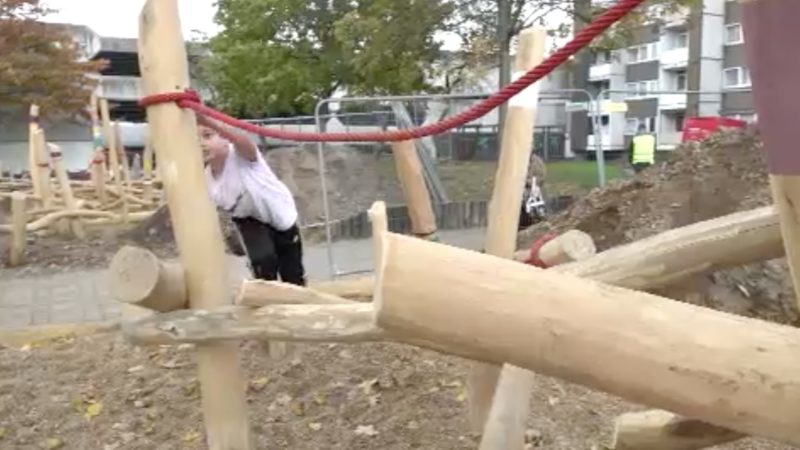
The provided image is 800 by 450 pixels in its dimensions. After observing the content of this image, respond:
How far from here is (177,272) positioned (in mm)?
3383

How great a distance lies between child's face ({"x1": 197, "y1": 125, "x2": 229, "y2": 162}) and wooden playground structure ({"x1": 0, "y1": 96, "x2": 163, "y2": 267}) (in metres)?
6.13

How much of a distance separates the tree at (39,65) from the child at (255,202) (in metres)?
16.7

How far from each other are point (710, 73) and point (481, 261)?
32.8 meters

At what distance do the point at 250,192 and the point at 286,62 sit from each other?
20.7m

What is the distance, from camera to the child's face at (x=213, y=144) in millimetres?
4840

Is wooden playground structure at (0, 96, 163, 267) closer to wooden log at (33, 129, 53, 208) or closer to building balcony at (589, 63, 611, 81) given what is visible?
wooden log at (33, 129, 53, 208)

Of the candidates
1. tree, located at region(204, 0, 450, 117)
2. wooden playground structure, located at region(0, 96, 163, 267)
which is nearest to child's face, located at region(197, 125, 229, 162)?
wooden playground structure, located at region(0, 96, 163, 267)

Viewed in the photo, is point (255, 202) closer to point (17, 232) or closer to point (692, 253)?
point (692, 253)

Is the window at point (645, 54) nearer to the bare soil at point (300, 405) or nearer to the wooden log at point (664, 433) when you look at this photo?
the bare soil at point (300, 405)

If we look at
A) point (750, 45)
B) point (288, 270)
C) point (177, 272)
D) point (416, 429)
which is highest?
point (750, 45)

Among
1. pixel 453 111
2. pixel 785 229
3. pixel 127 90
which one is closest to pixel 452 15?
pixel 453 111

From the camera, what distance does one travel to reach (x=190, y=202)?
337cm

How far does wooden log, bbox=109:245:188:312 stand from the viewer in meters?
3.26

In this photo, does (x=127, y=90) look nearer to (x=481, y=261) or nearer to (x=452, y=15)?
(x=452, y=15)
